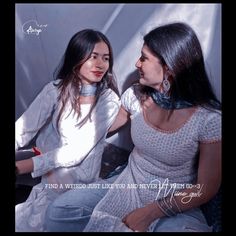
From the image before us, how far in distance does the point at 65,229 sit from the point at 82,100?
580 mm

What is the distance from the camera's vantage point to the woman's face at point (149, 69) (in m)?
1.90

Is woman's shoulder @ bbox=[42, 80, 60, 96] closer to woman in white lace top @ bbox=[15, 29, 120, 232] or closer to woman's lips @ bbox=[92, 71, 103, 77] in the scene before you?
woman in white lace top @ bbox=[15, 29, 120, 232]

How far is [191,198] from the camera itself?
75.5 inches

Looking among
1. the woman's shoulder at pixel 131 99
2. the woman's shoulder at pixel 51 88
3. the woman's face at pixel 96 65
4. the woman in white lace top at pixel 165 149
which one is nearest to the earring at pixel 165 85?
the woman in white lace top at pixel 165 149

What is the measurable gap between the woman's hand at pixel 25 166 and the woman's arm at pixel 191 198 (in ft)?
1.58

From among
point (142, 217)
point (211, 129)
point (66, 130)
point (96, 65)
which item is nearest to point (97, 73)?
point (96, 65)

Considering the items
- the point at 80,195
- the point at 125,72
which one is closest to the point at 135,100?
the point at 125,72

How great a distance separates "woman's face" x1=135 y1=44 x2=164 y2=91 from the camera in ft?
6.23

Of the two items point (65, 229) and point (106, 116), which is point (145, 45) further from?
point (65, 229)

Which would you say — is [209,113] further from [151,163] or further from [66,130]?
[66,130]

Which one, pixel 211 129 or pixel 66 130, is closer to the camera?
pixel 211 129

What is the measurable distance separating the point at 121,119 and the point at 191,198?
1.52 feet
